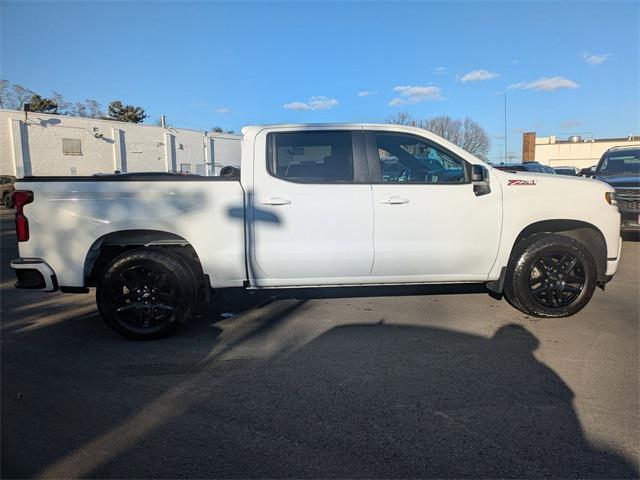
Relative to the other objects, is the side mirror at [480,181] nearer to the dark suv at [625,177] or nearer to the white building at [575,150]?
the dark suv at [625,177]

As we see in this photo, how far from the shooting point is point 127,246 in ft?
15.3

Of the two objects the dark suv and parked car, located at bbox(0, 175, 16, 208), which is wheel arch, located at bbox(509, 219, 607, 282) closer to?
the dark suv

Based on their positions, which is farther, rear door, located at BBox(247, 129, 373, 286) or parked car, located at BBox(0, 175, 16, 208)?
parked car, located at BBox(0, 175, 16, 208)

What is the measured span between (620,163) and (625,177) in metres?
1.24

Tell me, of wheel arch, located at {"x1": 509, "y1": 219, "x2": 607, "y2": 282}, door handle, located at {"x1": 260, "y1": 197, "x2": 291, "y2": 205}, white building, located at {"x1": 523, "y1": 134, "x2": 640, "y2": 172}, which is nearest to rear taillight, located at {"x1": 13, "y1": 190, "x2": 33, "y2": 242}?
door handle, located at {"x1": 260, "y1": 197, "x2": 291, "y2": 205}

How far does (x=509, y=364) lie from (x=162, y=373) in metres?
2.94

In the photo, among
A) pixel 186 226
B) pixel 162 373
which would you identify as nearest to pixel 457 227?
pixel 186 226

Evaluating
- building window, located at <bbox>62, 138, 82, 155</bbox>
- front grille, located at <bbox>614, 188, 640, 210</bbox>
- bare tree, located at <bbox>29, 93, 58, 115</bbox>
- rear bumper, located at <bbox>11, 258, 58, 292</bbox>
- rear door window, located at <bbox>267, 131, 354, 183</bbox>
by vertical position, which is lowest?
rear bumper, located at <bbox>11, 258, 58, 292</bbox>

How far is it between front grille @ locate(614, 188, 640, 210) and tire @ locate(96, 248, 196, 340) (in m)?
8.33

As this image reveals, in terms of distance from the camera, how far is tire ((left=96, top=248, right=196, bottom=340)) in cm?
446

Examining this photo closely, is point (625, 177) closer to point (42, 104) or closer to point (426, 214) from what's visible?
point (426, 214)

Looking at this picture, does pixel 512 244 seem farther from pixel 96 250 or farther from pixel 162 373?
pixel 96 250

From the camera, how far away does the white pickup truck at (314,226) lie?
4387mm

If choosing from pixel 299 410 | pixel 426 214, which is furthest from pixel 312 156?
pixel 299 410
